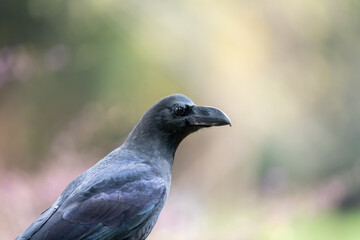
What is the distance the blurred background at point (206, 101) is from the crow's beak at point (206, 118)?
6.48 ft

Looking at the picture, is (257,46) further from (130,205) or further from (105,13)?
(130,205)

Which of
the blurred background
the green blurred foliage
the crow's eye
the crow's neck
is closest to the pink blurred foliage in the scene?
the blurred background

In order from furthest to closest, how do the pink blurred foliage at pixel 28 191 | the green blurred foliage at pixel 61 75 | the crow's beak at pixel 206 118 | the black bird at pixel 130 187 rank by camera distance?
the green blurred foliage at pixel 61 75 < the pink blurred foliage at pixel 28 191 < the crow's beak at pixel 206 118 < the black bird at pixel 130 187

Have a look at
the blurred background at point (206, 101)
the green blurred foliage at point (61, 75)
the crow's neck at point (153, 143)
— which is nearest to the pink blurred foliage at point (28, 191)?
the blurred background at point (206, 101)

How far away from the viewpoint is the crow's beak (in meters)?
2.02

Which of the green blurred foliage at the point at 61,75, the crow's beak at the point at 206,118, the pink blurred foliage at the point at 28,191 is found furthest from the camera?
the green blurred foliage at the point at 61,75

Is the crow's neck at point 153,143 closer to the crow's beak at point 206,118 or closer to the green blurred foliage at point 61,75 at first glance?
the crow's beak at point 206,118

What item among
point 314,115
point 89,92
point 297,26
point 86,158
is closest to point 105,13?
point 89,92

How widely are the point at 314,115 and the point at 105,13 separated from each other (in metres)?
1.95

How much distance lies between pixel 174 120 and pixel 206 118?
13 centimetres

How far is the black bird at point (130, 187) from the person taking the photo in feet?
5.86

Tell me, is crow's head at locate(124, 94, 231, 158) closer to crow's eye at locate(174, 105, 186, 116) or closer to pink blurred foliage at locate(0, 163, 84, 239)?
crow's eye at locate(174, 105, 186, 116)

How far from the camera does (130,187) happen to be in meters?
1.91

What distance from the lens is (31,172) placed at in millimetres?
3969
